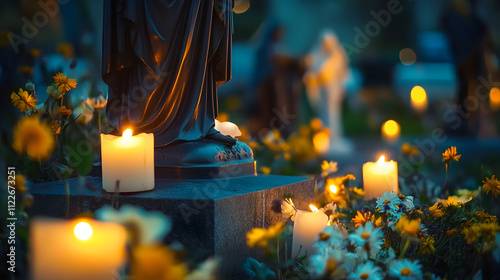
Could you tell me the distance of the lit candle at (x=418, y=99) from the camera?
13523mm

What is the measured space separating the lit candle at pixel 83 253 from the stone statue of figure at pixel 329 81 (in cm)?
763

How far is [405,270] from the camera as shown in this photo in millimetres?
1662

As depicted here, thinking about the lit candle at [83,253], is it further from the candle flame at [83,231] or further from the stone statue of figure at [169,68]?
the stone statue of figure at [169,68]

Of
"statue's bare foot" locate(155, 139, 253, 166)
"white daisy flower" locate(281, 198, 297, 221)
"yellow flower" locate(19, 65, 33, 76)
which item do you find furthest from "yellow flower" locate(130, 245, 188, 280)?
"yellow flower" locate(19, 65, 33, 76)

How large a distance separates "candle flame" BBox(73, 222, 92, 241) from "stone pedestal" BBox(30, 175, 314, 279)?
35 centimetres

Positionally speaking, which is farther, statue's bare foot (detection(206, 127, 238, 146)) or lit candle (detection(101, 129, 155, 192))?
statue's bare foot (detection(206, 127, 238, 146))

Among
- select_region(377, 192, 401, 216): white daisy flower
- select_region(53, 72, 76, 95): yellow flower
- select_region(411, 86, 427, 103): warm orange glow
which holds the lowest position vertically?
select_region(377, 192, 401, 216): white daisy flower

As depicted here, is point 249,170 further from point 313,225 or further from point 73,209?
point 73,209

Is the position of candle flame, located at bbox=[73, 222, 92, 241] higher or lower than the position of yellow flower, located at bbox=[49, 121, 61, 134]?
lower

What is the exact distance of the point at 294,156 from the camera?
16.0ft

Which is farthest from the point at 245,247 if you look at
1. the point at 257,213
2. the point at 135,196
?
the point at 135,196

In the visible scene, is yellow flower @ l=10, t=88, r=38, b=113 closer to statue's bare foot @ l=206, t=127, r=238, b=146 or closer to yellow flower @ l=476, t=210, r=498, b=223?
statue's bare foot @ l=206, t=127, r=238, b=146

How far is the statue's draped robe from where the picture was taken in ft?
8.05

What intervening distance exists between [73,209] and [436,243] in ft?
4.60
